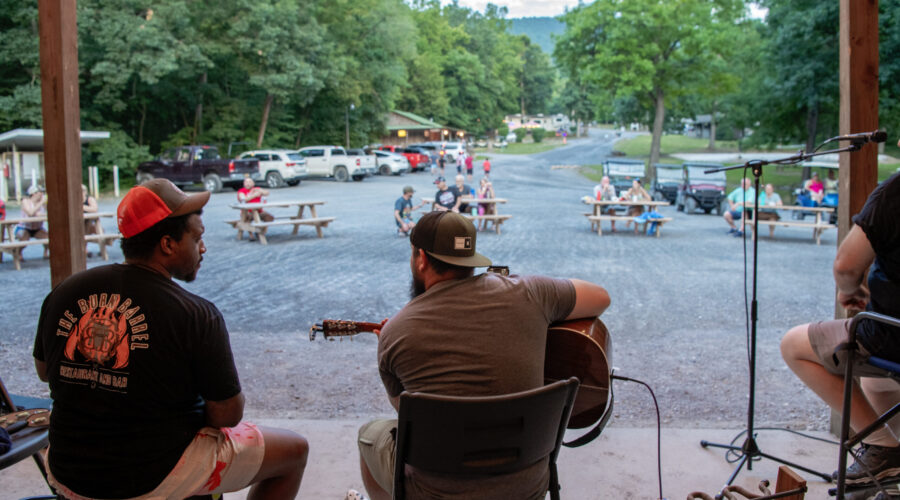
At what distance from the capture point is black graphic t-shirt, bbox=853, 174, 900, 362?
8.04 ft

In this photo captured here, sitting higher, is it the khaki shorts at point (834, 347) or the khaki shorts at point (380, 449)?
the khaki shorts at point (834, 347)

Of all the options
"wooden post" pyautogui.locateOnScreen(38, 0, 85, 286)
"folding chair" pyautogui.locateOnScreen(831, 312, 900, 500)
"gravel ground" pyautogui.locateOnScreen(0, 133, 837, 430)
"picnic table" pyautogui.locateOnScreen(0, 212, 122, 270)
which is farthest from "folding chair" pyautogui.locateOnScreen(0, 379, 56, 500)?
"picnic table" pyautogui.locateOnScreen(0, 212, 122, 270)

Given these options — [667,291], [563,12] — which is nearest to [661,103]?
[563,12]

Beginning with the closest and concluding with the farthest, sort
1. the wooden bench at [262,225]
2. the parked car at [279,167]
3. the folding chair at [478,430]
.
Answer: the folding chair at [478,430], the wooden bench at [262,225], the parked car at [279,167]

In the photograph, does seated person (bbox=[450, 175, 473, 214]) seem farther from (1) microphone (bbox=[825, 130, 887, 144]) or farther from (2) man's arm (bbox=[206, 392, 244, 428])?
(2) man's arm (bbox=[206, 392, 244, 428])

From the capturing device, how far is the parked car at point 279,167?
27.9 m

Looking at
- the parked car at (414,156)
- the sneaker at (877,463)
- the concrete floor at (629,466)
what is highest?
the parked car at (414,156)

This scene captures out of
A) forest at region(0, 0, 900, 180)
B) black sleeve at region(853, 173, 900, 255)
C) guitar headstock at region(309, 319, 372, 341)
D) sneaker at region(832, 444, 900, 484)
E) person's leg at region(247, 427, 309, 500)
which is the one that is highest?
forest at region(0, 0, 900, 180)

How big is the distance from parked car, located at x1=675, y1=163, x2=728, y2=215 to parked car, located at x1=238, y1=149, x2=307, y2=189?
14.4 meters

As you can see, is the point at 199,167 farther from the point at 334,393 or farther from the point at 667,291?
the point at 334,393

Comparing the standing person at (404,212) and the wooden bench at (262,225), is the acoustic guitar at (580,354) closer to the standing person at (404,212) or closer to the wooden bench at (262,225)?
the wooden bench at (262,225)

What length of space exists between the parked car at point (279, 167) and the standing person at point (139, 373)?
2634cm

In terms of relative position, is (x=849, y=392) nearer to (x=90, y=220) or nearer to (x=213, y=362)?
(x=213, y=362)

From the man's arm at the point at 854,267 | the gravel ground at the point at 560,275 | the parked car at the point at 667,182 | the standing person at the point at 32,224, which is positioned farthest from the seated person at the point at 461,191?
the man's arm at the point at 854,267
